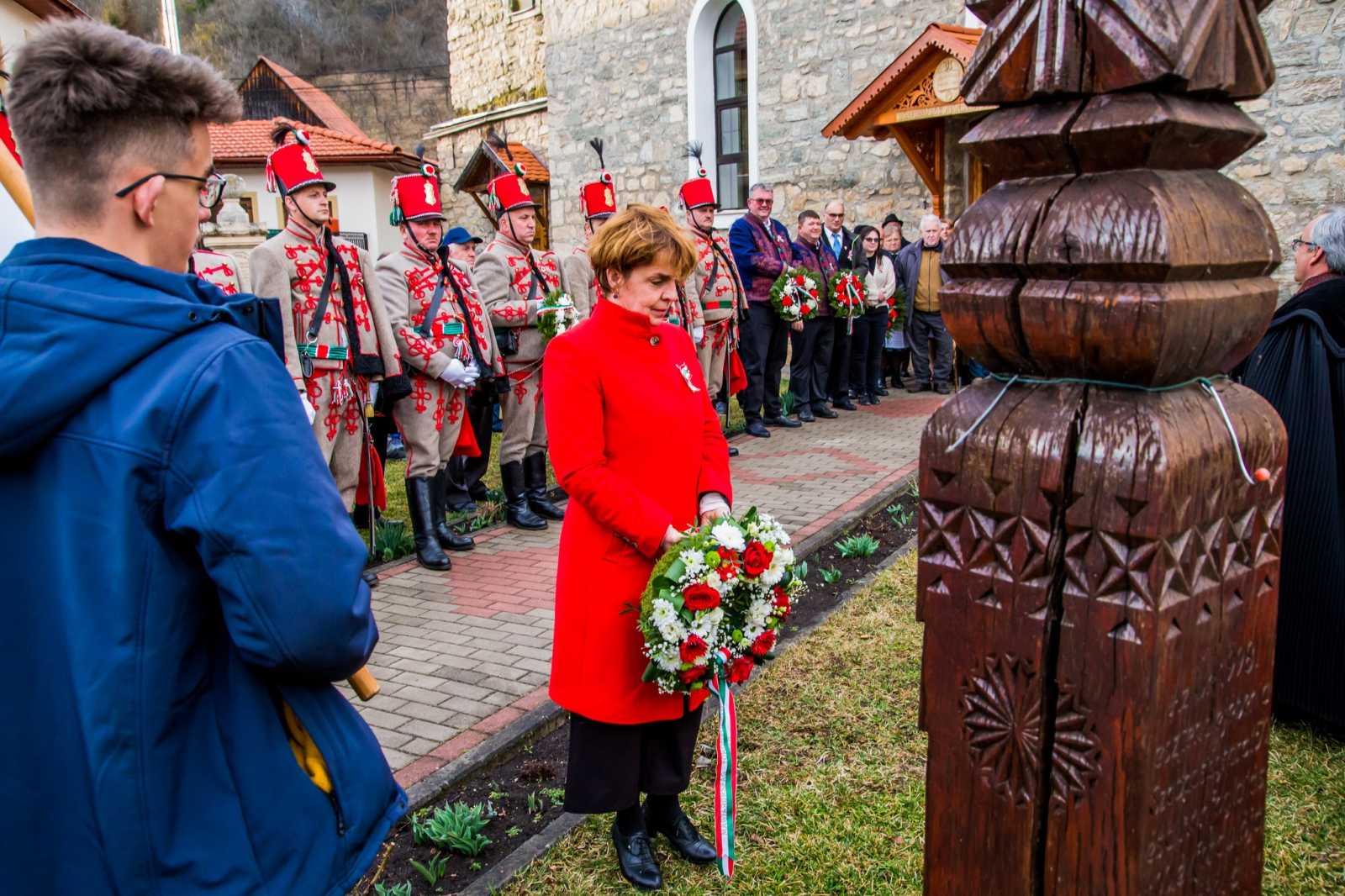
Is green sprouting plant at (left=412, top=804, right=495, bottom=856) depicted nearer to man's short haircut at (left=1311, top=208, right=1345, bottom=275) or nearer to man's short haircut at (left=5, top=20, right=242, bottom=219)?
man's short haircut at (left=5, top=20, right=242, bottom=219)

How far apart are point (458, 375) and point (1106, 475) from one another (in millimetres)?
5288

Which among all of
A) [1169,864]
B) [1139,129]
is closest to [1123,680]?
[1169,864]

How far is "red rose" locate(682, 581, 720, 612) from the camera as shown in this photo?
2.70m

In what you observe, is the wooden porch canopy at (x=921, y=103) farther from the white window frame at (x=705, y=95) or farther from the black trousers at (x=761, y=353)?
the black trousers at (x=761, y=353)

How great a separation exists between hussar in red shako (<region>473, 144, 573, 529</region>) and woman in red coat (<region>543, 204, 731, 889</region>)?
4289 mm

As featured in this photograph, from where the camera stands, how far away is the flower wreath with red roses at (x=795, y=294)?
10.1 metres

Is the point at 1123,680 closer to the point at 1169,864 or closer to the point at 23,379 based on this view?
the point at 1169,864

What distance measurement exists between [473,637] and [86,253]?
376 cm

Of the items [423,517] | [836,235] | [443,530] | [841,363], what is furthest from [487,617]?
[836,235]

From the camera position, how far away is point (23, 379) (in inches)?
53.6

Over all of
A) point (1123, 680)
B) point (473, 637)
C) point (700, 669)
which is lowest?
point (473, 637)

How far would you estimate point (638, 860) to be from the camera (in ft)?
10.0

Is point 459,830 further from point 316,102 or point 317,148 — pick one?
point 316,102

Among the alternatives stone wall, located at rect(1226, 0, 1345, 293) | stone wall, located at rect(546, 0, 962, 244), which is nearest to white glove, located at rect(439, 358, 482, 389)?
stone wall, located at rect(1226, 0, 1345, 293)
